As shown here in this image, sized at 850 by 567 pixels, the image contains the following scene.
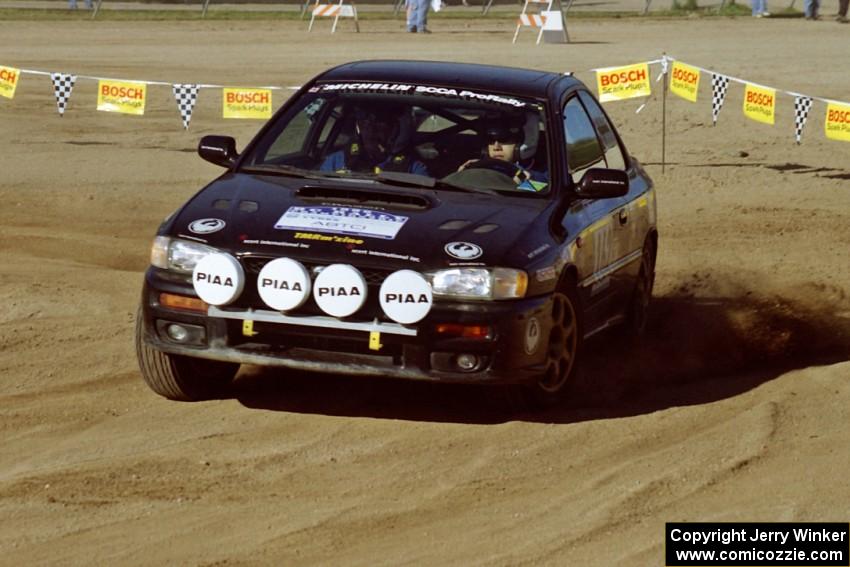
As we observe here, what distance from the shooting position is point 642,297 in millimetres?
9828

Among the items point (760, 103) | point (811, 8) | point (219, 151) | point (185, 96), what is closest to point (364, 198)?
point (219, 151)

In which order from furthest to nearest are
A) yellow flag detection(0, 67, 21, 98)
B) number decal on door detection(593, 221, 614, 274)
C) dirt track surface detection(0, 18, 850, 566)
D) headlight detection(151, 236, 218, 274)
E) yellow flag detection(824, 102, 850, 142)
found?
yellow flag detection(0, 67, 21, 98) → yellow flag detection(824, 102, 850, 142) → number decal on door detection(593, 221, 614, 274) → headlight detection(151, 236, 218, 274) → dirt track surface detection(0, 18, 850, 566)

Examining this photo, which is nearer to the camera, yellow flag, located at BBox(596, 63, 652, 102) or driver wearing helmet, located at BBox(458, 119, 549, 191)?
driver wearing helmet, located at BBox(458, 119, 549, 191)

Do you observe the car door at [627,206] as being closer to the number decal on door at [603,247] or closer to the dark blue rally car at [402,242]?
the dark blue rally car at [402,242]

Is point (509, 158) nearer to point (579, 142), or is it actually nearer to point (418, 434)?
point (579, 142)

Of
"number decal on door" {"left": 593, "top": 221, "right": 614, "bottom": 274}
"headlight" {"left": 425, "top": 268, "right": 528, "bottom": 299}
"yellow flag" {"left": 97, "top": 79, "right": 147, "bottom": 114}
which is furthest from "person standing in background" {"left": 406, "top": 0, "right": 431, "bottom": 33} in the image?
"headlight" {"left": 425, "top": 268, "right": 528, "bottom": 299}

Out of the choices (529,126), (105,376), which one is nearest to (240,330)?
(105,376)

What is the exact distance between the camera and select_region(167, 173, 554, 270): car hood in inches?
285

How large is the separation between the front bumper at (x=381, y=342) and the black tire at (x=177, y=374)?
348mm

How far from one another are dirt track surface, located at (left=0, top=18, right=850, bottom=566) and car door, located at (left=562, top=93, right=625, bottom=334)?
41 centimetres

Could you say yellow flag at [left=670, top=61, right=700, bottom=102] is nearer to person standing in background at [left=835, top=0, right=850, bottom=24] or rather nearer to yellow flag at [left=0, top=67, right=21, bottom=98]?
yellow flag at [left=0, top=67, right=21, bottom=98]

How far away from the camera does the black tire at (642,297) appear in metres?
9.62

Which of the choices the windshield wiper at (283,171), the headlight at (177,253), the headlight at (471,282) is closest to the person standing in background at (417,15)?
the windshield wiper at (283,171)

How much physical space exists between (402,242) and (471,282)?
0.36 meters
